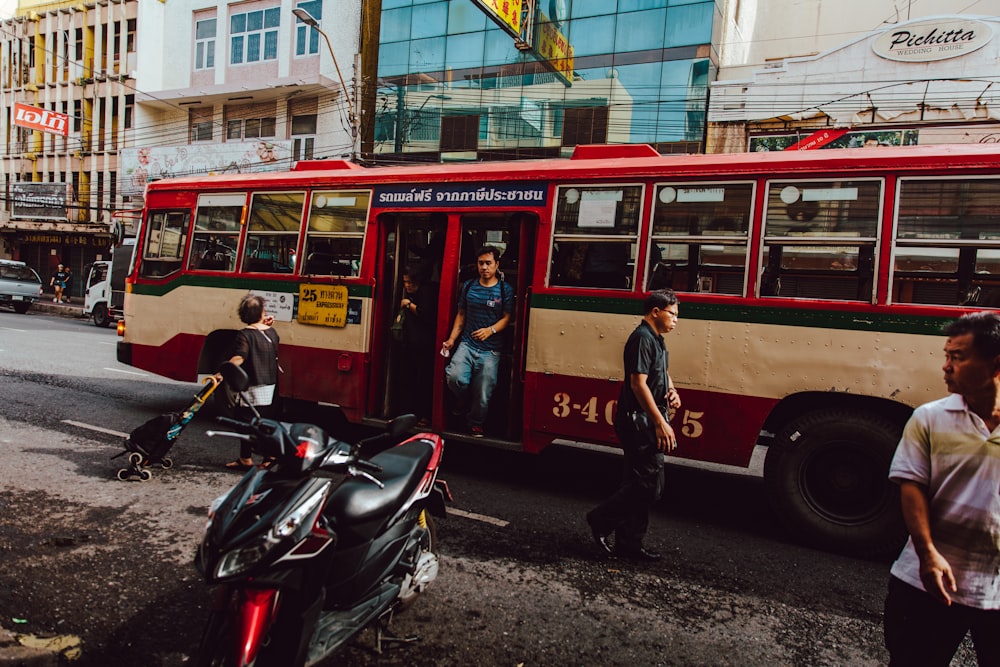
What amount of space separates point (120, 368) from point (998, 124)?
19.3 m

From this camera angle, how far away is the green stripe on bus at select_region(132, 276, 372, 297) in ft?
22.1

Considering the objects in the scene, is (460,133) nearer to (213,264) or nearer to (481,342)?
(213,264)

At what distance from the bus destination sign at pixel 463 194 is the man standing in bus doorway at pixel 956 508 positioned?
4071mm

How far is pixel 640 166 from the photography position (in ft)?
18.1

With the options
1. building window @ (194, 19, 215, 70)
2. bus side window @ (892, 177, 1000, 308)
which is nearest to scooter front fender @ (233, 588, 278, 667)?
bus side window @ (892, 177, 1000, 308)

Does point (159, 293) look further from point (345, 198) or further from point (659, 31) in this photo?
point (659, 31)

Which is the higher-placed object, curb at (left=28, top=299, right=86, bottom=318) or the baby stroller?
the baby stroller

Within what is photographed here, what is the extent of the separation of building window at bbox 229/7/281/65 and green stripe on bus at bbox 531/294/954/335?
86.6ft

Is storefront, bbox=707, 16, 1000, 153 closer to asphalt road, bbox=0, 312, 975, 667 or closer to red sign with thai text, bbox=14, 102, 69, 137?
asphalt road, bbox=0, 312, 975, 667

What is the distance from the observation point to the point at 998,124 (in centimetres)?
1566

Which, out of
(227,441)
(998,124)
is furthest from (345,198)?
(998,124)

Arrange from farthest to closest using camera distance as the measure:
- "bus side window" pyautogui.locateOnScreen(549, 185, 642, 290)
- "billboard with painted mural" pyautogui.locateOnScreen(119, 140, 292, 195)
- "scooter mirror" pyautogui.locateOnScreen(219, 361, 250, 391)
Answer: "billboard with painted mural" pyautogui.locateOnScreen(119, 140, 292, 195) < "bus side window" pyautogui.locateOnScreen(549, 185, 642, 290) < "scooter mirror" pyautogui.locateOnScreen(219, 361, 250, 391)

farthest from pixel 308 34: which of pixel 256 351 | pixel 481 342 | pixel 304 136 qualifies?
pixel 481 342

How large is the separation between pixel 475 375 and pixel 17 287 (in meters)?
25.6
